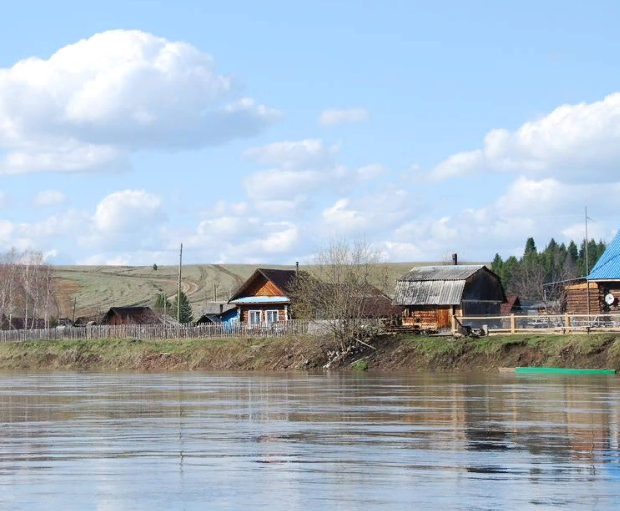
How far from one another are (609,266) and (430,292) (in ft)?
40.3

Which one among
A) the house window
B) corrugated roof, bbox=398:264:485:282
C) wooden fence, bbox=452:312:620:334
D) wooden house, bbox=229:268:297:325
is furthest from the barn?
the house window

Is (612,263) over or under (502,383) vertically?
over

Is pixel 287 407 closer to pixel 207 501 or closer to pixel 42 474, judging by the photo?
pixel 42 474

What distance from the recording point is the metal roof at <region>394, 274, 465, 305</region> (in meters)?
76.6

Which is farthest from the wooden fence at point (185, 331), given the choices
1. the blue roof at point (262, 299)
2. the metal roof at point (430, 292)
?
the metal roof at point (430, 292)

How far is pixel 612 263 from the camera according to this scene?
71.9 m

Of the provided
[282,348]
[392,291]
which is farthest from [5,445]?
[392,291]

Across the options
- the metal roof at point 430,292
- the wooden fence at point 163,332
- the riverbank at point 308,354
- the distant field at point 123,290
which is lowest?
the riverbank at point 308,354

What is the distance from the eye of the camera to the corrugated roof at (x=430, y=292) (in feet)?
251

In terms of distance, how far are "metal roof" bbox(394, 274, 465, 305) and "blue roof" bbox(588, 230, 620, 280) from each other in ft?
30.4

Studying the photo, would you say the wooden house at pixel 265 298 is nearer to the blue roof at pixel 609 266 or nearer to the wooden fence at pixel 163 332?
the wooden fence at pixel 163 332

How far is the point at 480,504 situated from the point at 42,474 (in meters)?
6.76

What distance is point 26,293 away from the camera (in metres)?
127

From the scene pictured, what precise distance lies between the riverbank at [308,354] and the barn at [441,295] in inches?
337
